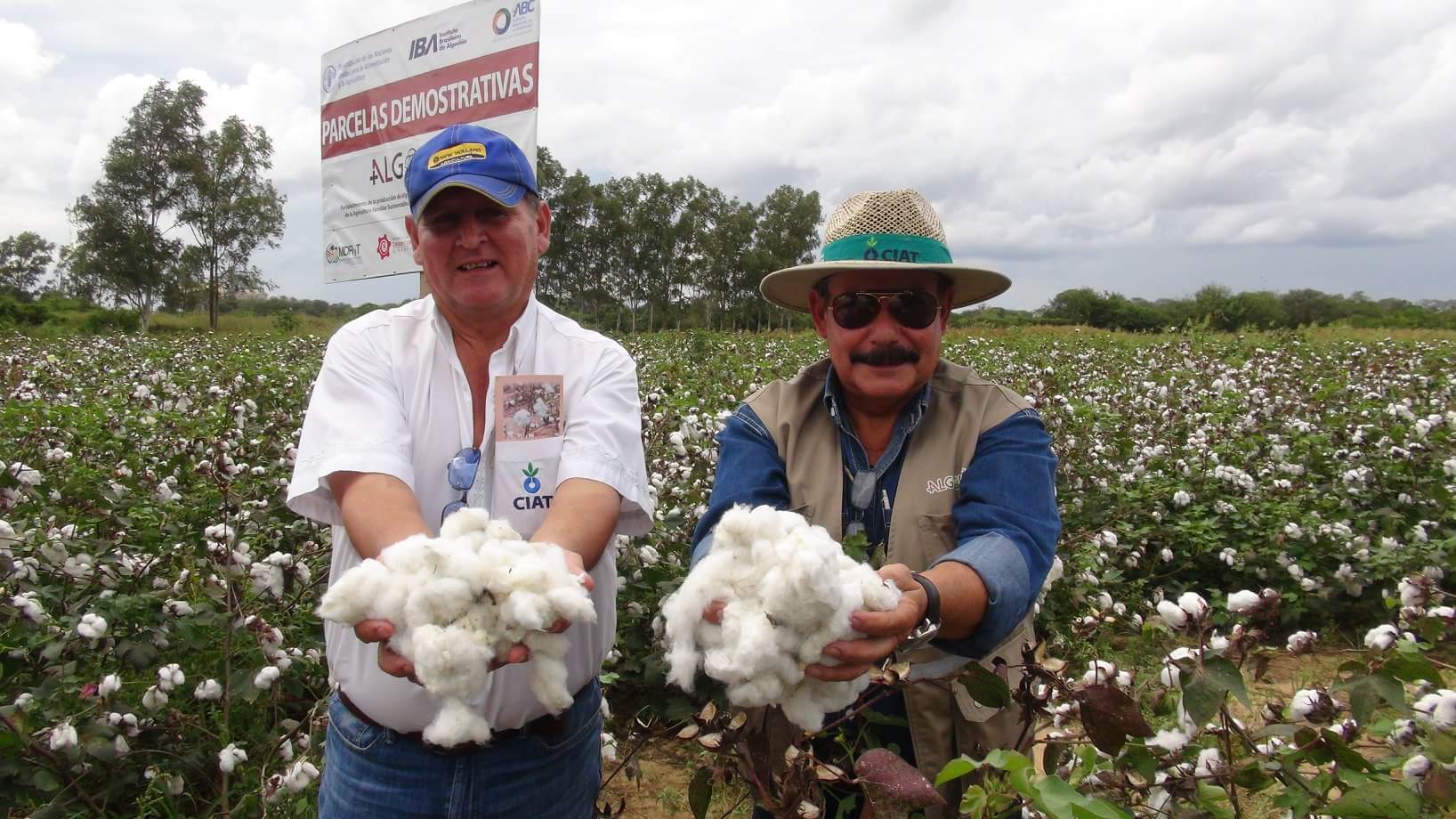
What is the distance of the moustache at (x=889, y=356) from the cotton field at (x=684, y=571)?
532 mm

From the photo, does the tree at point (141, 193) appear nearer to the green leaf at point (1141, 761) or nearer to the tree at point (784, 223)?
the tree at point (784, 223)

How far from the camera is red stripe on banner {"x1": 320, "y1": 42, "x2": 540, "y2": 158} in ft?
10.5

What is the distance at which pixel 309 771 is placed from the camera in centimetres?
202

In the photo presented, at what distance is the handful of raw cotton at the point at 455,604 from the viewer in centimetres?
112

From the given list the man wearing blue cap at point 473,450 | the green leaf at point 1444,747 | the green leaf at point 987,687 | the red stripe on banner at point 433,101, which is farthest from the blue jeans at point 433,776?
the red stripe on banner at point 433,101

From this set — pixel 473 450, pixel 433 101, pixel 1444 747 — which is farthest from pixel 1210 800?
pixel 433 101

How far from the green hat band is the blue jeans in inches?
41.5

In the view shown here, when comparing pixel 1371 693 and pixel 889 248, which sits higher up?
pixel 889 248

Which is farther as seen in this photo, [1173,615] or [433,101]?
[433,101]

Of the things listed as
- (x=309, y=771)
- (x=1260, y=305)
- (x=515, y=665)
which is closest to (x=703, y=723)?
(x=515, y=665)

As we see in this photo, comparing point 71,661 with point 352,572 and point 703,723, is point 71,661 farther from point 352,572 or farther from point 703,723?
point 703,723

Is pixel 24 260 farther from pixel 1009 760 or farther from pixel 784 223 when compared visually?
pixel 1009 760

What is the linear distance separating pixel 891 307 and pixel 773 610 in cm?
74

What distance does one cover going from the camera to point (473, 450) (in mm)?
1491
